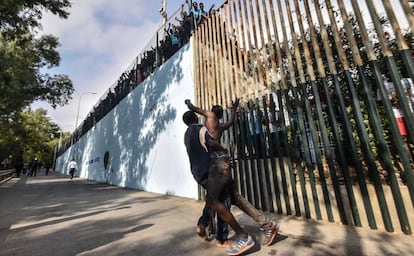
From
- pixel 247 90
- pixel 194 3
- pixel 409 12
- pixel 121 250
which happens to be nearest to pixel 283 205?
pixel 247 90

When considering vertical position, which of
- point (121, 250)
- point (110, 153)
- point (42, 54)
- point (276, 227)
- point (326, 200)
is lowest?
point (121, 250)

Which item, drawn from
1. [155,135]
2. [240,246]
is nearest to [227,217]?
[240,246]

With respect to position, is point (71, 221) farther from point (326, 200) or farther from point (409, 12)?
point (409, 12)

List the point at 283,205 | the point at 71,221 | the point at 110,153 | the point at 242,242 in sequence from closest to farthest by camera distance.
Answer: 1. the point at 242,242
2. the point at 283,205
3. the point at 71,221
4. the point at 110,153

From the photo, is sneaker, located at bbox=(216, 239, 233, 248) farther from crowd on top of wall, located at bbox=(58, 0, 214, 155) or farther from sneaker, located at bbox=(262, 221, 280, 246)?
crowd on top of wall, located at bbox=(58, 0, 214, 155)

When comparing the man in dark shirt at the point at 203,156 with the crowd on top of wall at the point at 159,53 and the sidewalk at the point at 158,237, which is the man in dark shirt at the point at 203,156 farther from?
the crowd on top of wall at the point at 159,53

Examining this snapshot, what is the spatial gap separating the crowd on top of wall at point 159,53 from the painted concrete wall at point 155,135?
0.45 metres

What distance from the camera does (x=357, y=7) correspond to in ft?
9.81

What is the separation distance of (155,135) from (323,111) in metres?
5.70

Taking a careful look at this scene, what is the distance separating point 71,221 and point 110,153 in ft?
28.1

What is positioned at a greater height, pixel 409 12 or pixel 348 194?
pixel 409 12

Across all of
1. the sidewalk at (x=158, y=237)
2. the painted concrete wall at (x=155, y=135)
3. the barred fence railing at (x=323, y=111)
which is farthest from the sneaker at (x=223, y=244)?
the painted concrete wall at (x=155, y=135)

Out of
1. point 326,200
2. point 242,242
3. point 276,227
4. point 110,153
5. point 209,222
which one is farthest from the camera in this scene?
point 110,153

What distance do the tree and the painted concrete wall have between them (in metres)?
4.14
